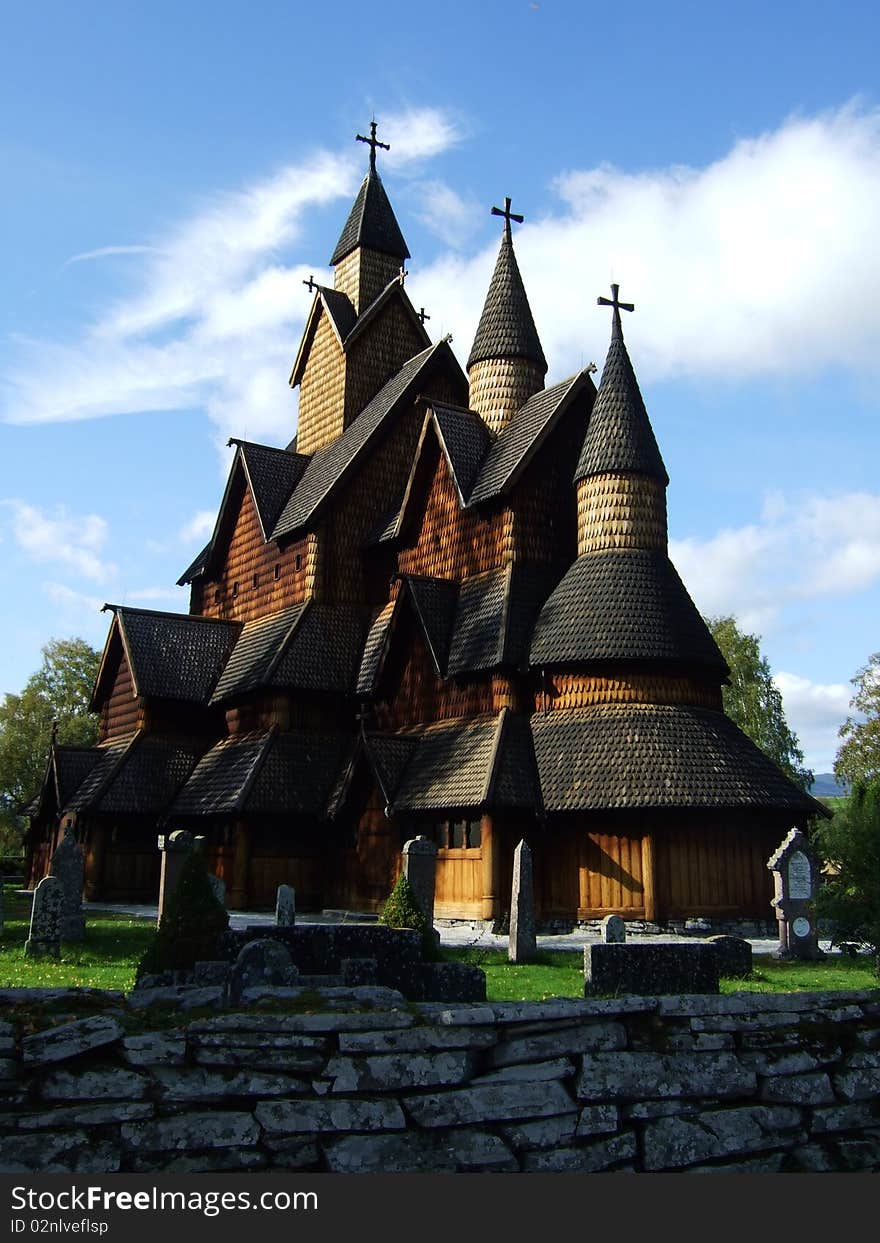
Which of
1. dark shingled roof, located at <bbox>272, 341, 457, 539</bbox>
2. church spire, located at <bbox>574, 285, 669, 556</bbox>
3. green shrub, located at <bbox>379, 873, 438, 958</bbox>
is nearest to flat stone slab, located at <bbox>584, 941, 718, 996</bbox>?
green shrub, located at <bbox>379, 873, 438, 958</bbox>

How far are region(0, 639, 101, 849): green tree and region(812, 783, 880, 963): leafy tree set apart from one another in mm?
50784

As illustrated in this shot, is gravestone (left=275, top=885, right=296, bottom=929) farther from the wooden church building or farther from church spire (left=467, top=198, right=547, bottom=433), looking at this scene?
church spire (left=467, top=198, right=547, bottom=433)

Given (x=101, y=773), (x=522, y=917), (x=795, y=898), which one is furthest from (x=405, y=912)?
(x=101, y=773)

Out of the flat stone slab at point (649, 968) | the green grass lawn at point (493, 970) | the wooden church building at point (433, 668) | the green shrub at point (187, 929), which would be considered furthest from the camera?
the wooden church building at point (433, 668)

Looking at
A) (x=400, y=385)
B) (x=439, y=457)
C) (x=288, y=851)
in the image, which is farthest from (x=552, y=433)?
(x=288, y=851)

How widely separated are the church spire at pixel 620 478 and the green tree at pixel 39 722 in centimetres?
3691

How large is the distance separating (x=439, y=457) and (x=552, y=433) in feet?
10.6

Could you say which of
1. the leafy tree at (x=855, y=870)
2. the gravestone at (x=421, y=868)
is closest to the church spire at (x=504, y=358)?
the gravestone at (x=421, y=868)

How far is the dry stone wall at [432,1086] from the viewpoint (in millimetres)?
5152

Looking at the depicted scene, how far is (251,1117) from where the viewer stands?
5277 millimetres

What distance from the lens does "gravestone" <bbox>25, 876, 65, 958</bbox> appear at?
1568cm

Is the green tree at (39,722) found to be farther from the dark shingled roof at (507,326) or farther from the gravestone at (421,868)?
the gravestone at (421,868)

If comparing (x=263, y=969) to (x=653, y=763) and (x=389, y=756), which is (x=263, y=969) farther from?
(x=389, y=756)

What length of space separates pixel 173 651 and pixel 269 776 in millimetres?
7361
